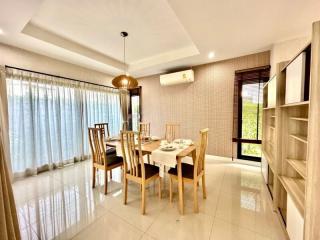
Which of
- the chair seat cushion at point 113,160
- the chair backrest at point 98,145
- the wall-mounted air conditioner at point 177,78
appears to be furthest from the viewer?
the wall-mounted air conditioner at point 177,78

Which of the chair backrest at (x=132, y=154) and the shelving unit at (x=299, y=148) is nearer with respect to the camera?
the shelving unit at (x=299, y=148)

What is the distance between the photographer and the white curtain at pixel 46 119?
2744 mm

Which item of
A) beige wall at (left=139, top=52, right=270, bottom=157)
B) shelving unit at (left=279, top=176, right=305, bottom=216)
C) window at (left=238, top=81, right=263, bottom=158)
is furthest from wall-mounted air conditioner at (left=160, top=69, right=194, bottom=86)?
shelving unit at (left=279, top=176, right=305, bottom=216)

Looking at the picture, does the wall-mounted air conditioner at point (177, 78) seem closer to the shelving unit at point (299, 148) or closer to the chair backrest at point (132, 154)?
the shelving unit at point (299, 148)

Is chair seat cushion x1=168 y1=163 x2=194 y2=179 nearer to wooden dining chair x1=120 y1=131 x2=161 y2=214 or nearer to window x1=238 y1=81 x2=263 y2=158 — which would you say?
wooden dining chair x1=120 y1=131 x2=161 y2=214

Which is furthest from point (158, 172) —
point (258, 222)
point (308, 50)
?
point (308, 50)

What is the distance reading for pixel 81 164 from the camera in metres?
3.62

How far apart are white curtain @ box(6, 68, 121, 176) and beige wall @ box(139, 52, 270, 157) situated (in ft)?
7.39

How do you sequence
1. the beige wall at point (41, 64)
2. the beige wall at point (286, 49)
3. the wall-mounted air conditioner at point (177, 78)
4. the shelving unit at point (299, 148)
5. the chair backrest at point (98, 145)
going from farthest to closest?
the wall-mounted air conditioner at point (177, 78), the beige wall at point (41, 64), the beige wall at point (286, 49), the chair backrest at point (98, 145), the shelving unit at point (299, 148)

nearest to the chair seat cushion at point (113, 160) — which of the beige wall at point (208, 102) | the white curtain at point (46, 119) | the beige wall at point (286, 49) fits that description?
the white curtain at point (46, 119)

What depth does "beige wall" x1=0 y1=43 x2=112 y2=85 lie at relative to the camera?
105 inches

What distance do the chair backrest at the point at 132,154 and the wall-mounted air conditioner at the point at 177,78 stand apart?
267 centimetres

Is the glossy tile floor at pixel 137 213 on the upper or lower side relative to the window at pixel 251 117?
lower

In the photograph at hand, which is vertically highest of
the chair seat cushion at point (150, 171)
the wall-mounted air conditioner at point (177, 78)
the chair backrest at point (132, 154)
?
the wall-mounted air conditioner at point (177, 78)
